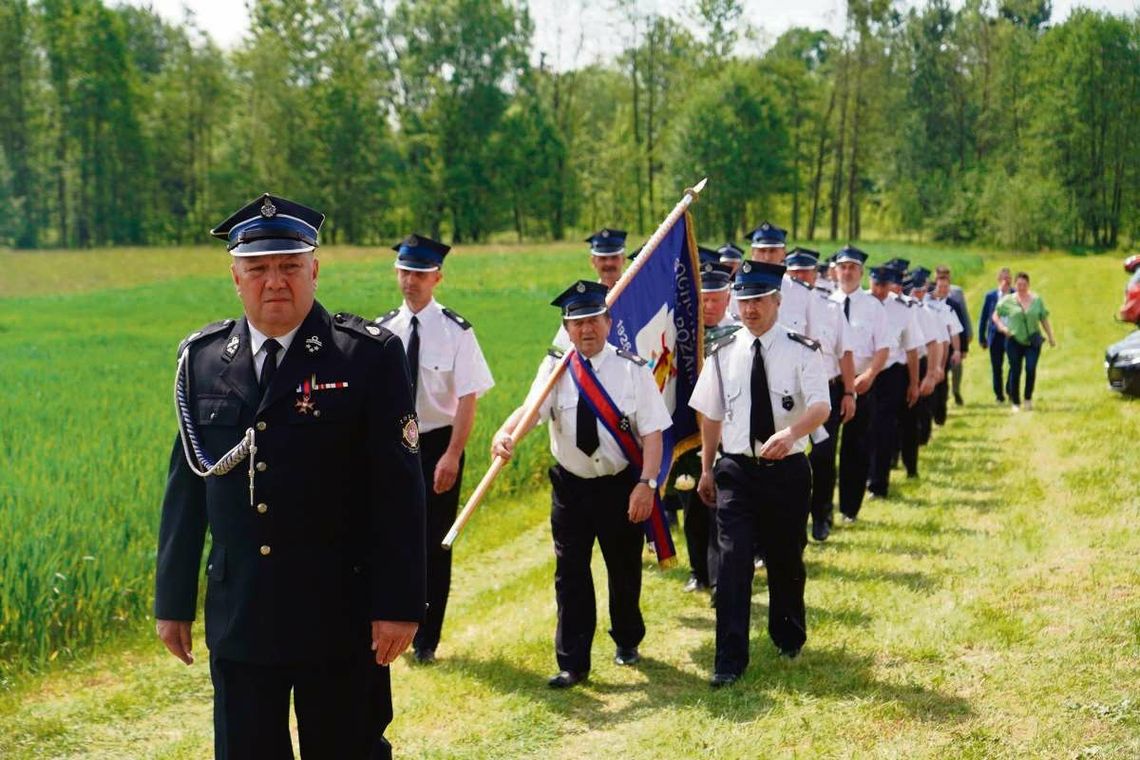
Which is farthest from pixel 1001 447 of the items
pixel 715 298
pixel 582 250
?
pixel 582 250

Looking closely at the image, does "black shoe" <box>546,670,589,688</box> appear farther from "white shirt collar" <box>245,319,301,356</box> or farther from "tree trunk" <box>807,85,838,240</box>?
"tree trunk" <box>807,85,838,240</box>

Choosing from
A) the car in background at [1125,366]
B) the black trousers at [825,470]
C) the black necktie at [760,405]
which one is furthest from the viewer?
the car in background at [1125,366]

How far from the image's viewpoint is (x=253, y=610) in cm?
379

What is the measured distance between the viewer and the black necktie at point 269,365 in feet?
12.5

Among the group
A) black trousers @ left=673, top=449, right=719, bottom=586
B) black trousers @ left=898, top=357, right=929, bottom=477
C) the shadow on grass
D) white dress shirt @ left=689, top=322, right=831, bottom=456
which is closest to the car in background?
black trousers @ left=898, top=357, right=929, bottom=477

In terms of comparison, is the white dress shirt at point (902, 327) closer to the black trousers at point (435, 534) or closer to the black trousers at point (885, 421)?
the black trousers at point (885, 421)

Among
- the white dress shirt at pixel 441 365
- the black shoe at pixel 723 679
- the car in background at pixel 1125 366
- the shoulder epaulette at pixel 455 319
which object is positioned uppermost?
the shoulder epaulette at pixel 455 319

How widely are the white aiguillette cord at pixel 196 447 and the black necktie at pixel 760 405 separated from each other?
3.55 meters

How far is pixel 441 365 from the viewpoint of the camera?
726cm

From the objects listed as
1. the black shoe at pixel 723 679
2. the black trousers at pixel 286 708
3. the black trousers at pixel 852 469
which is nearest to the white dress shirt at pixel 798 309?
the black trousers at pixel 852 469

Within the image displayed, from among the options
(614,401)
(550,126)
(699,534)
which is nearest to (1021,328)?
(699,534)

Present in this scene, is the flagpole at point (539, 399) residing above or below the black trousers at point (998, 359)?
above

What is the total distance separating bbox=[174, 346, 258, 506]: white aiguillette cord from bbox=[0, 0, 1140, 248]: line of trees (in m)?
69.6

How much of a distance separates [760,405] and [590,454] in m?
0.98
